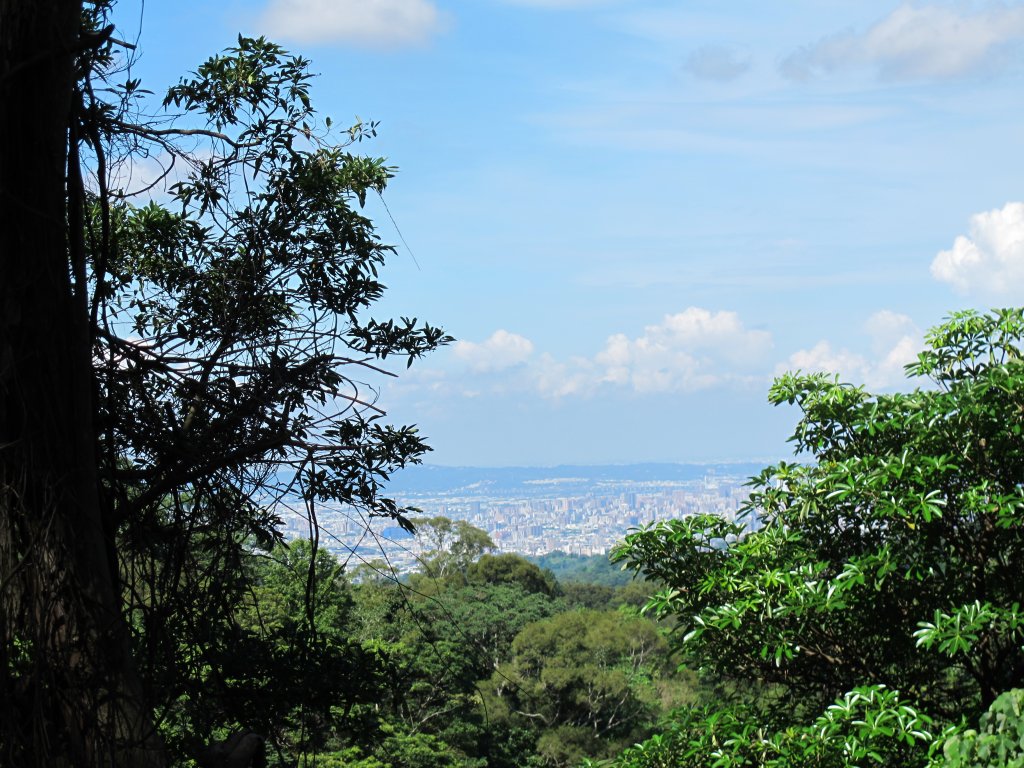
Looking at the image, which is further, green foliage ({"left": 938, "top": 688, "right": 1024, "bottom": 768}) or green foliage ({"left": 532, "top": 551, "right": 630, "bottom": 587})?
green foliage ({"left": 532, "top": 551, "right": 630, "bottom": 587})

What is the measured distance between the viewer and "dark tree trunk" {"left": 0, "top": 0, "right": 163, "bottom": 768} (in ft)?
6.40

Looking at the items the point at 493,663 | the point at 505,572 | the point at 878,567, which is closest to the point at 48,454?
the point at 878,567

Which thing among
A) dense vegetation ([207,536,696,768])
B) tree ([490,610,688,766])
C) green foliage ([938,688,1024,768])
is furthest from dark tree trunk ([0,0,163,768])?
tree ([490,610,688,766])

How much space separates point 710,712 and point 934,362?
6.04 ft

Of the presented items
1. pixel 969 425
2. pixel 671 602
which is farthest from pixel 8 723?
pixel 969 425

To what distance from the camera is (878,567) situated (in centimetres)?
391

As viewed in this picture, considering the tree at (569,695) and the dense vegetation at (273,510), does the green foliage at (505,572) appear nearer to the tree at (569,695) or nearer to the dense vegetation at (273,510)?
the tree at (569,695)

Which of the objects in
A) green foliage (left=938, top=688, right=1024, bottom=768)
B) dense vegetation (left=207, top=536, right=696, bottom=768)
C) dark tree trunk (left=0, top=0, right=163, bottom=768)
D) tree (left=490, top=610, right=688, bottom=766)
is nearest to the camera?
dark tree trunk (left=0, top=0, right=163, bottom=768)

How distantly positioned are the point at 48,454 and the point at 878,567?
3041 millimetres

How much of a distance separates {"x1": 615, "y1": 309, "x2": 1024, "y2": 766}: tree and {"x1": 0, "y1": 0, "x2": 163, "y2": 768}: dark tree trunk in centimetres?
240

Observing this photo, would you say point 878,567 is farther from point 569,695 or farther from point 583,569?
point 583,569

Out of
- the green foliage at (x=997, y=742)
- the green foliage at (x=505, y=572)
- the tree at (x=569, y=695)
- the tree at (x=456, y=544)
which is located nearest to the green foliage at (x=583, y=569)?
the tree at (x=456, y=544)

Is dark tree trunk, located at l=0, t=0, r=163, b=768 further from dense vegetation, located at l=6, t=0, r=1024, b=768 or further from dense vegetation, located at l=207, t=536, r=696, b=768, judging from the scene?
dense vegetation, located at l=207, t=536, r=696, b=768

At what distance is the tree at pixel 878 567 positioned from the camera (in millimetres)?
3684
